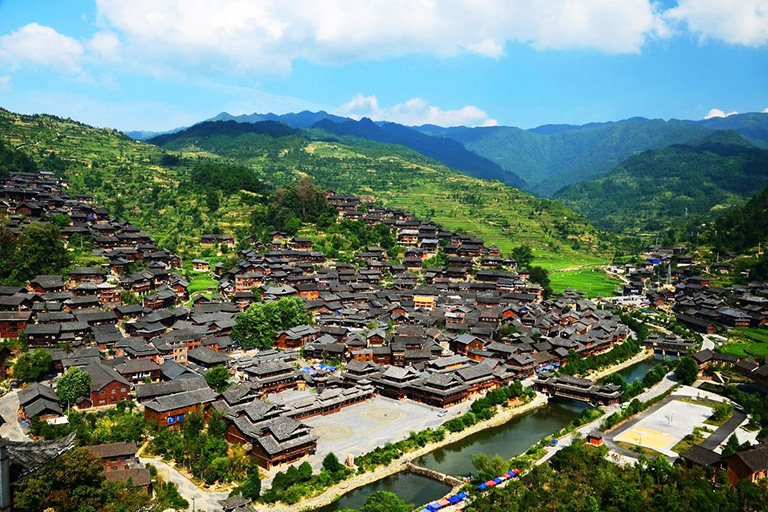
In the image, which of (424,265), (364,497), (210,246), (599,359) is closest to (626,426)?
(599,359)

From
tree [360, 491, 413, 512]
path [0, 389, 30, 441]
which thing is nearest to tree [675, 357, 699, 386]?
tree [360, 491, 413, 512]

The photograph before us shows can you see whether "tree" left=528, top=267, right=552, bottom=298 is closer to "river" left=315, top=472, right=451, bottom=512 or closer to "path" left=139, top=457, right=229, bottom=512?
"river" left=315, top=472, right=451, bottom=512

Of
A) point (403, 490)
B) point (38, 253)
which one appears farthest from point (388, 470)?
point (38, 253)

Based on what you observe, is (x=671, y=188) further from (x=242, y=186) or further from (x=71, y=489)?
(x=71, y=489)

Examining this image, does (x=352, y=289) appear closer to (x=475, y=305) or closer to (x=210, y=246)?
(x=475, y=305)

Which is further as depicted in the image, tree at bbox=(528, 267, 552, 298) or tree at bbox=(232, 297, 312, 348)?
tree at bbox=(528, 267, 552, 298)
